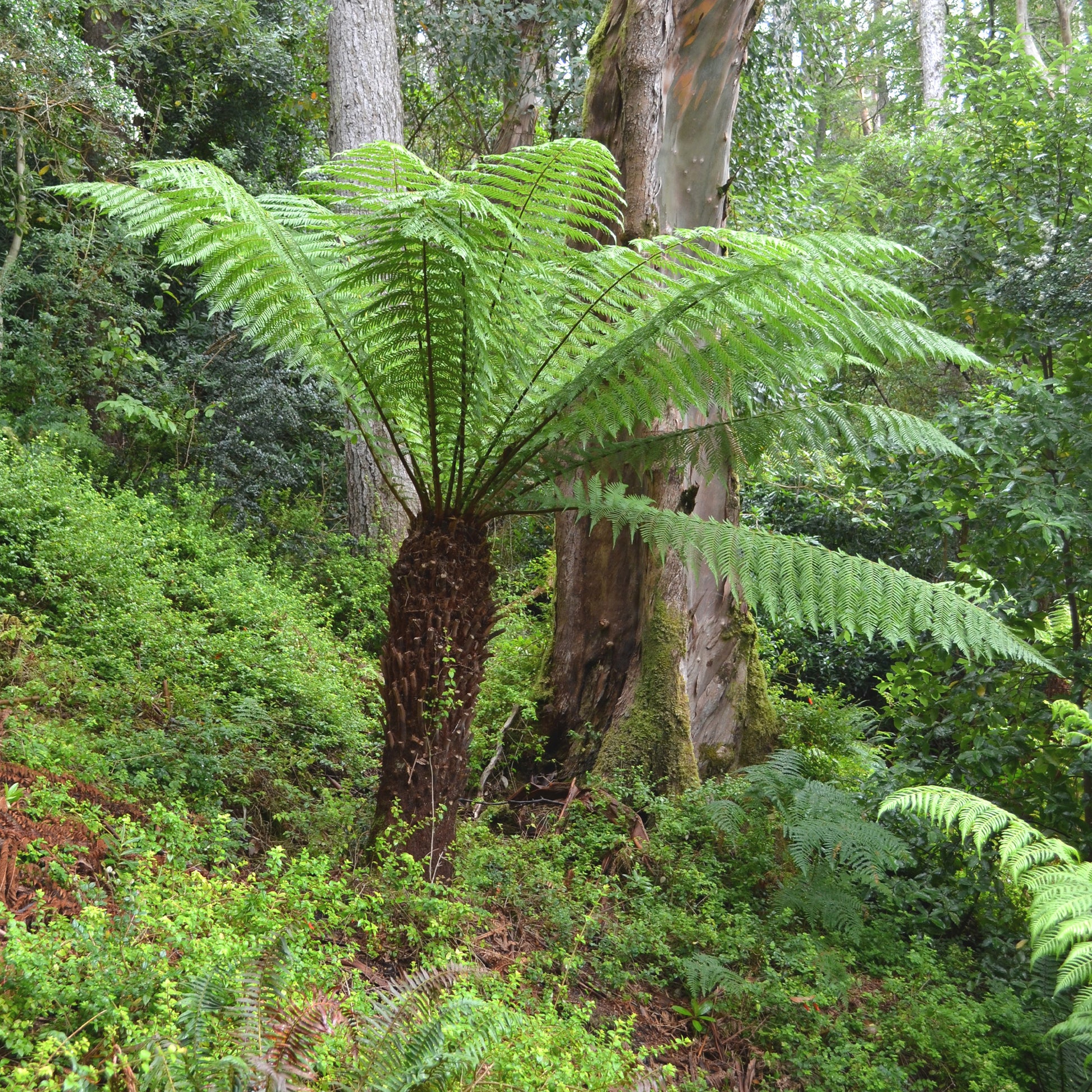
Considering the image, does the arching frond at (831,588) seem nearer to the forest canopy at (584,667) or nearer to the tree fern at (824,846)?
the forest canopy at (584,667)

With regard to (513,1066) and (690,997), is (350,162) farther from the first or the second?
(690,997)

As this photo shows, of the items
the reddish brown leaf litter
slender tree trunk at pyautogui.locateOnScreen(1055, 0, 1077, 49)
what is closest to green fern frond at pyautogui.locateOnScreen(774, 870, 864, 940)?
the reddish brown leaf litter

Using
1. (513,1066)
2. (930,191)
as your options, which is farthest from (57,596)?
(930,191)

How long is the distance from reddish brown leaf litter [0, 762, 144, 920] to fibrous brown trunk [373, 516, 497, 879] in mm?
835

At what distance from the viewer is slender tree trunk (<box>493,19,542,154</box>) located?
7.86 metres

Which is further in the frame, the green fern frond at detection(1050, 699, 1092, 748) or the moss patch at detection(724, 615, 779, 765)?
the moss patch at detection(724, 615, 779, 765)

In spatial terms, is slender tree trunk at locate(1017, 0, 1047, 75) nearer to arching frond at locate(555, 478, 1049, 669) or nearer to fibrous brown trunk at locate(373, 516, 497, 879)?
arching frond at locate(555, 478, 1049, 669)

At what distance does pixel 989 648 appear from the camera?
2652 millimetres

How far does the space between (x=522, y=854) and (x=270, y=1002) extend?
1701 mm

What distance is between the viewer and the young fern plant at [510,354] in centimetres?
246

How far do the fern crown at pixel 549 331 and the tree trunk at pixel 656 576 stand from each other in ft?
3.18

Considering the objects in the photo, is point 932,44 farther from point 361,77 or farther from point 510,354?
point 510,354

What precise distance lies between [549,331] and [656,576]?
1.58 meters

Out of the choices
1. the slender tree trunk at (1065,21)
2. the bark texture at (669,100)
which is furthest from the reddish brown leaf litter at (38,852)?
the slender tree trunk at (1065,21)
